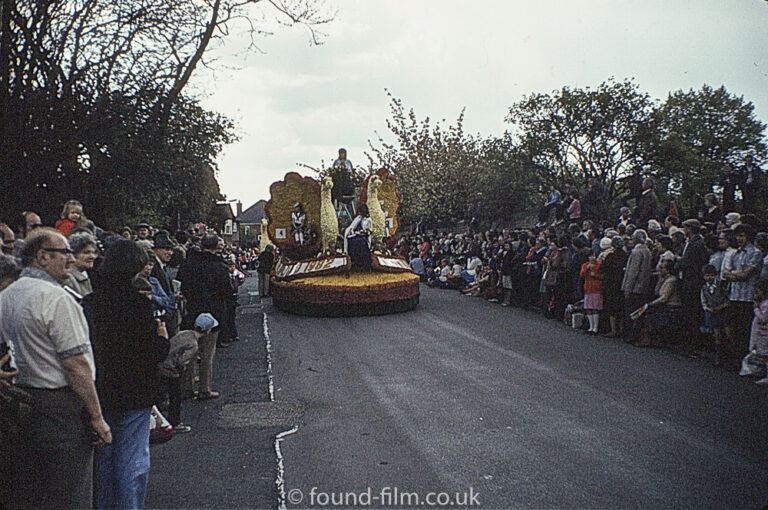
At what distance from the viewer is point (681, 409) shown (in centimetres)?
692

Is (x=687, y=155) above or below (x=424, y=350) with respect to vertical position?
above

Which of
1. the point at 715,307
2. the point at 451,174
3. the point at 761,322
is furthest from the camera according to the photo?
the point at 451,174

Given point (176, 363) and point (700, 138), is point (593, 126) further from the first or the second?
point (176, 363)

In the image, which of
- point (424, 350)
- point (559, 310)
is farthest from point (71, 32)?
point (559, 310)

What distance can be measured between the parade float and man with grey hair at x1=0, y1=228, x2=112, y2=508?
1141 cm

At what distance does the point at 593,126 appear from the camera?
78.3 feet

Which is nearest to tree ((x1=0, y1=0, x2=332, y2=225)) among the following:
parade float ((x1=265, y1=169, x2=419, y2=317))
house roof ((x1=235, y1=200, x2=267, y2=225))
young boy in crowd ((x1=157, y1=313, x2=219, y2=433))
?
parade float ((x1=265, y1=169, x2=419, y2=317))

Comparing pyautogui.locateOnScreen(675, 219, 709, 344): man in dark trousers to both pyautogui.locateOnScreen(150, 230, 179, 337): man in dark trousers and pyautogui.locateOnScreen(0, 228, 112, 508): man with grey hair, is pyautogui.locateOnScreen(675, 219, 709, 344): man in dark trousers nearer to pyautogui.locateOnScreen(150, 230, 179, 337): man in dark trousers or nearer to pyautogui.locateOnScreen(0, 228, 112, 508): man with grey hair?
pyautogui.locateOnScreen(150, 230, 179, 337): man in dark trousers

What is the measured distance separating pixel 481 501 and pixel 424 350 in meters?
5.98

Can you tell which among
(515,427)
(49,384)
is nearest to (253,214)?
(515,427)

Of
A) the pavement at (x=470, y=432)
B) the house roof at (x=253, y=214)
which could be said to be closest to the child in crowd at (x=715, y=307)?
the pavement at (x=470, y=432)

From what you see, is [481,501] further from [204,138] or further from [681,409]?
[204,138]

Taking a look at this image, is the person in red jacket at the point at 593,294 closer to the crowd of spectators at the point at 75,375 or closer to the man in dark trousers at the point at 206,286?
the man in dark trousers at the point at 206,286

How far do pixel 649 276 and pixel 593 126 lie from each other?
45.2ft
